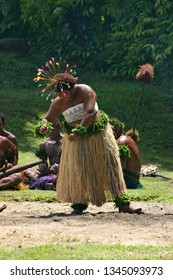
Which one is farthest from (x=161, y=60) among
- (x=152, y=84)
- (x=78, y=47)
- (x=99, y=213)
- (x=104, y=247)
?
(x=104, y=247)

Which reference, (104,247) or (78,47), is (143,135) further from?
(104,247)

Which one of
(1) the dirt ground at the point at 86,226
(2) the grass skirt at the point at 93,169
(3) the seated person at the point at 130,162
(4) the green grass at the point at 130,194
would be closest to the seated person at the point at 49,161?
(4) the green grass at the point at 130,194

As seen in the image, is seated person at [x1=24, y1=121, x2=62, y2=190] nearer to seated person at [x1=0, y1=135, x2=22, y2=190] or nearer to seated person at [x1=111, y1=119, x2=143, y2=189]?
seated person at [x1=0, y1=135, x2=22, y2=190]

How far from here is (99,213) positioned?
11.9m

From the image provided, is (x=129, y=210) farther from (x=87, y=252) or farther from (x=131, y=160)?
(x=131, y=160)

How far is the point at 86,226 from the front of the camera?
10.7 meters

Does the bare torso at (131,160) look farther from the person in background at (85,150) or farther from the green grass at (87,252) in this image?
the green grass at (87,252)

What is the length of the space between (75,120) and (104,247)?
8.42 ft

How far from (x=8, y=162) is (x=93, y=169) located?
4.01m

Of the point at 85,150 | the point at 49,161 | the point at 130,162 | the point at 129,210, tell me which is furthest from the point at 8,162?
the point at 85,150

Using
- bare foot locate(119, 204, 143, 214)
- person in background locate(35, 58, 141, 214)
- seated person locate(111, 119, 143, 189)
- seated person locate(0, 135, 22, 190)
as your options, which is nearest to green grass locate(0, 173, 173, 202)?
seated person locate(111, 119, 143, 189)

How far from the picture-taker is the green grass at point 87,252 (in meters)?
8.76

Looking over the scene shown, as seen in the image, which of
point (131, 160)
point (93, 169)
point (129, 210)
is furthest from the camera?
point (131, 160)

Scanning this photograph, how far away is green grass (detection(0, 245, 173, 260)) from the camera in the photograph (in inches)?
345
